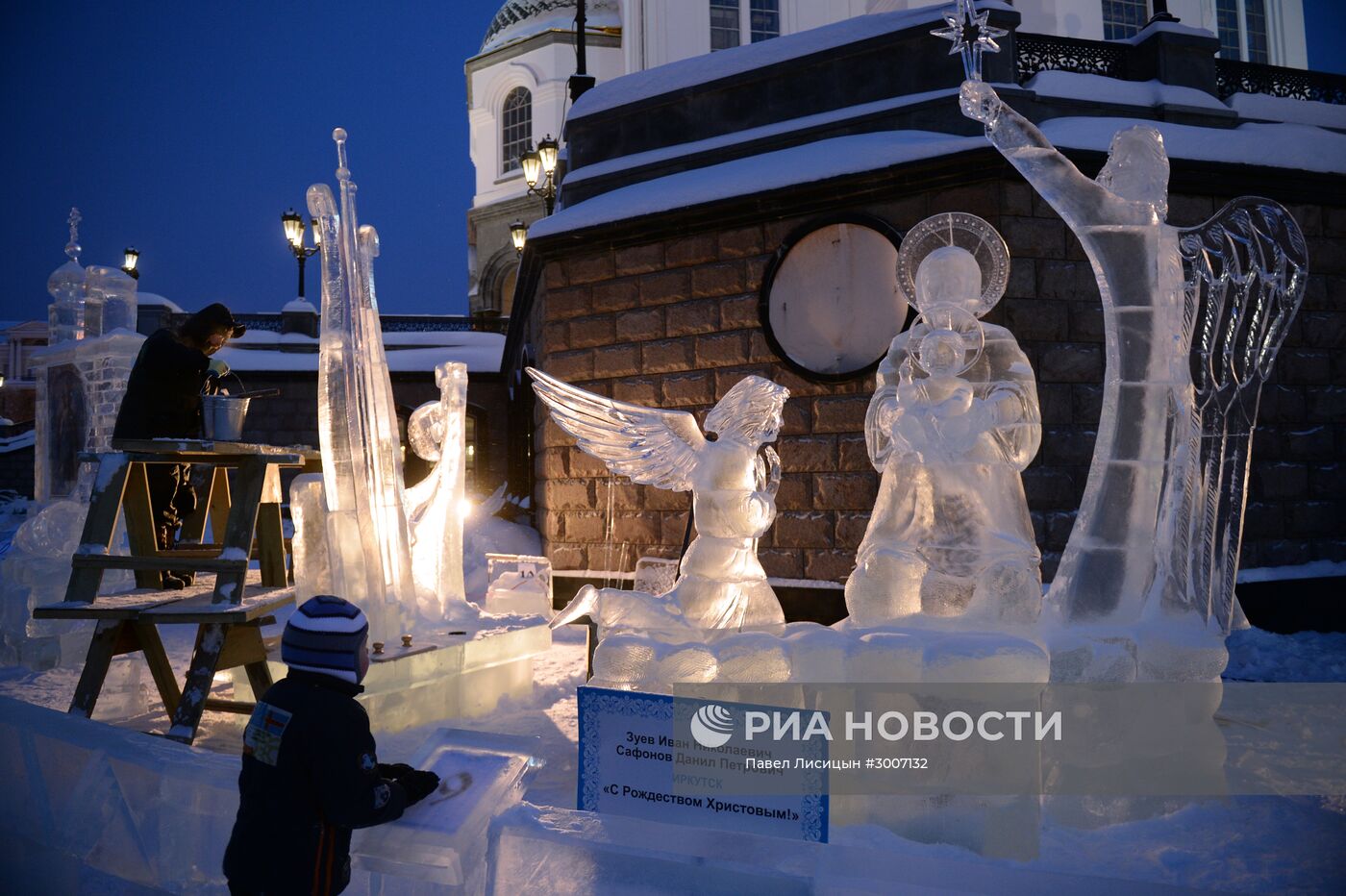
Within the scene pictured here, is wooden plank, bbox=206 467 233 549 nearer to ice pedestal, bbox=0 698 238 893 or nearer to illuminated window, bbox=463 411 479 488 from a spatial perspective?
ice pedestal, bbox=0 698 238 893

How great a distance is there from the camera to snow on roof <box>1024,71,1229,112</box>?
684cm

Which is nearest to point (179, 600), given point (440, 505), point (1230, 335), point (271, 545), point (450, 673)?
point (271, 545)

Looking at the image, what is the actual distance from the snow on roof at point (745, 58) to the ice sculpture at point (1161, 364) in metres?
4.30

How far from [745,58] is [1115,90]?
10.8 feet

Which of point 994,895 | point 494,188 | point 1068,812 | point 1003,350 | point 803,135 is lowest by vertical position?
point 1068,812

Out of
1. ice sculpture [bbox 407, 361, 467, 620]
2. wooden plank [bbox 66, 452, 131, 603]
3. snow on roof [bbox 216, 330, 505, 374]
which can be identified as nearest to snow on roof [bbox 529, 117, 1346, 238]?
ice sculpture [bbox 407, 361, 467, 620]

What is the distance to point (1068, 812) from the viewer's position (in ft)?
9.39

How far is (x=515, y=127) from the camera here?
83.9 ft

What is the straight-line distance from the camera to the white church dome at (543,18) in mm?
24688

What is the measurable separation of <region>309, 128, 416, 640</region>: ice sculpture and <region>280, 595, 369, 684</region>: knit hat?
88.6 inches

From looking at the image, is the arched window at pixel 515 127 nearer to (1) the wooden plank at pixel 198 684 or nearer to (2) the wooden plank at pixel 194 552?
(2) the wooden plank at pixel 194 552

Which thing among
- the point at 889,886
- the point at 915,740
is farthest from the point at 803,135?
the point at 889,886

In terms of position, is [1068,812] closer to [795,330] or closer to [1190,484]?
[1190,484]

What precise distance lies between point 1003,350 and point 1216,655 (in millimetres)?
1392
